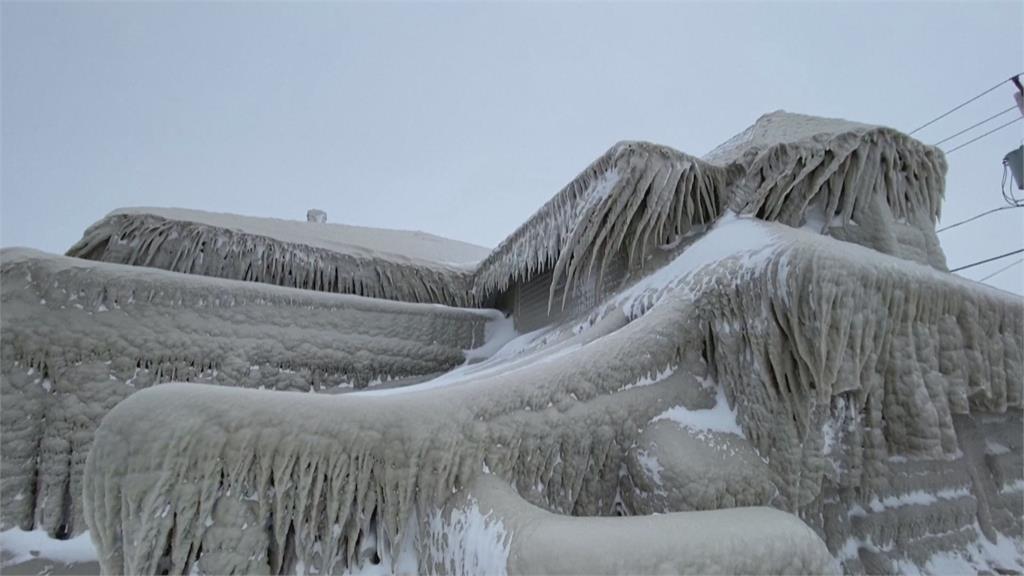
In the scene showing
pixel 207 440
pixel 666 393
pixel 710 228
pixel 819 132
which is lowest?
pixel 207 440

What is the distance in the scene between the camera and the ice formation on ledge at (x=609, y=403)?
206 centimetres

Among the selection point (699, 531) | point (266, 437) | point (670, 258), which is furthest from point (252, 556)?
point (670, 258)

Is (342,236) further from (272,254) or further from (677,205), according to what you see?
(677,205)

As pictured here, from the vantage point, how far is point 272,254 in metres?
6.23

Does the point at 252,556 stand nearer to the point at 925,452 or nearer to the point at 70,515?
the point at 70,515

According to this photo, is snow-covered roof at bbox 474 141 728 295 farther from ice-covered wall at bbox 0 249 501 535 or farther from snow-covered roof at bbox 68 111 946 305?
ice-covered wall at bbox 0 249 501 535

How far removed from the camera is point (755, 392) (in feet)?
9.80

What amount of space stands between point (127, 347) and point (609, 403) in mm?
4416

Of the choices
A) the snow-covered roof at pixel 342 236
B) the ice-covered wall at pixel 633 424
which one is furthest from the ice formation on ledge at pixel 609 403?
the snow-covered roof at pixel 342 236

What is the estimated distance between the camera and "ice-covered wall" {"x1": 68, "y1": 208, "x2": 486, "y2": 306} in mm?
5742

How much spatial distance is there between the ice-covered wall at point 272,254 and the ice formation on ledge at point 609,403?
7cm

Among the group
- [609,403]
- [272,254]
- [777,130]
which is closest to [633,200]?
[777,130]

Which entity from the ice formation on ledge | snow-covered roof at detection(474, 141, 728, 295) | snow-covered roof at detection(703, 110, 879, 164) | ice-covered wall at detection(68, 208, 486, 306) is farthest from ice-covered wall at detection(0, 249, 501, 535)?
snow-covered roof at detection(703, 110, 879, 164)

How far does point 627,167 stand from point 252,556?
3785mm
